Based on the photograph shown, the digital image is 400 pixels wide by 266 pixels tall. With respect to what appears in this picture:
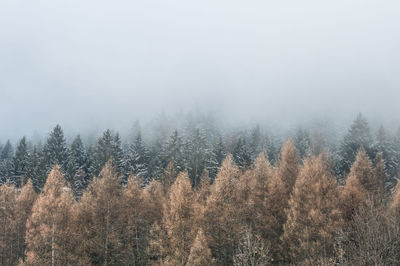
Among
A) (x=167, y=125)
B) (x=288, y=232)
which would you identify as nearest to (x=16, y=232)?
(x=288, y=232)

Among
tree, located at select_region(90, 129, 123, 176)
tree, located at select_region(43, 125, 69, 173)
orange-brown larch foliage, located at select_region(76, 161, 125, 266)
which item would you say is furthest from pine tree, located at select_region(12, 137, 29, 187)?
orange-brown larch foliage, located at select_region(76, 161, 125, 266)

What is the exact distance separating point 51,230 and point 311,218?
29180 mm

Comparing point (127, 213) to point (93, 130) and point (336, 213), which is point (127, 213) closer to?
point (336, 213)

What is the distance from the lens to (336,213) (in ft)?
105

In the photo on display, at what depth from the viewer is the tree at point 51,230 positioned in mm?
32375

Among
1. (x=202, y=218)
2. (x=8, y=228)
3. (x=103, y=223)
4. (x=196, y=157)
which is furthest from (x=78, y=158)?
(x=202, y=218)

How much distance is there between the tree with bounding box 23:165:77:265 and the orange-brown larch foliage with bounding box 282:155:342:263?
2482 cm

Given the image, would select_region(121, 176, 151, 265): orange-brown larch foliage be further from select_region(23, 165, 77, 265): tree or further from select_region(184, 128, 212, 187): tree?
select_region(184, 128, 212, 187): tree

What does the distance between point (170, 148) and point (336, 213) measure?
181 feet

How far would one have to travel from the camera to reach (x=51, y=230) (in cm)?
3322

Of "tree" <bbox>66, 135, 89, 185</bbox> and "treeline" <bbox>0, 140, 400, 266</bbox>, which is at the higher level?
"tree" <bbox>66, 135, 89, 185</bbox>

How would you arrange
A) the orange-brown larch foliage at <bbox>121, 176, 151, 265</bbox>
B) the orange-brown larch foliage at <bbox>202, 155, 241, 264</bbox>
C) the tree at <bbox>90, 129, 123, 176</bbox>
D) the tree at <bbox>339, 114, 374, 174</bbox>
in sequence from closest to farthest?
the orange-brown larch foliage at <bbox>202, 155, 241, 264</bbox> → the orange-brown larch foliage at <bbox>121, 176, 151, 265</bbox> → the tree at <bbox>339, 114, 374, 174</bbox> → the tree at <bbox>90, 129, 123, 176</bbox>

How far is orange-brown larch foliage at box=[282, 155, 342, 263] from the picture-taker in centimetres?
3089

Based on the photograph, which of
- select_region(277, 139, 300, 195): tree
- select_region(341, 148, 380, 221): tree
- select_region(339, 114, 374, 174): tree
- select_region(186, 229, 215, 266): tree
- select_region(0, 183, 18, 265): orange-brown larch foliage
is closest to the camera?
select_region(186, 229, 215, 266): tree
